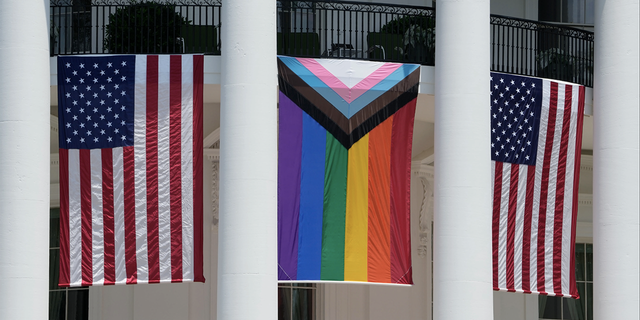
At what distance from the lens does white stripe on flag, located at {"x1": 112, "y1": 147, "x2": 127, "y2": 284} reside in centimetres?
1856

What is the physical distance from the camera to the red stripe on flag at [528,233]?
20.1 m

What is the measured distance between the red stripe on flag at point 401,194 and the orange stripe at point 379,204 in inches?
4.5

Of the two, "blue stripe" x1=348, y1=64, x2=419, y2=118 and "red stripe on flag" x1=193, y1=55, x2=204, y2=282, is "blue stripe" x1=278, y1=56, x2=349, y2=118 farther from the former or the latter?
"red stripe on flag" x1=193, y1=55, x2=204, y2=282

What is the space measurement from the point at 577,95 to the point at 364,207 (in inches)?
228

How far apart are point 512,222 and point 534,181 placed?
3.60 feet

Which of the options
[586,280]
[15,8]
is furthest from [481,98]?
[586,280]

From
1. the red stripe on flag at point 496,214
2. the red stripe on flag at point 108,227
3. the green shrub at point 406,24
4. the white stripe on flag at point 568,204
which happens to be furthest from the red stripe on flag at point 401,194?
the red stripe on flag at point 108,227

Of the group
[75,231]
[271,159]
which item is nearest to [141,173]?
A: [75,231]

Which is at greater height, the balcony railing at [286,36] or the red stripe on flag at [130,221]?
the balcony railing at [286,36]

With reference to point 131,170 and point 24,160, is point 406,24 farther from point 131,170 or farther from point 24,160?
point 24,160

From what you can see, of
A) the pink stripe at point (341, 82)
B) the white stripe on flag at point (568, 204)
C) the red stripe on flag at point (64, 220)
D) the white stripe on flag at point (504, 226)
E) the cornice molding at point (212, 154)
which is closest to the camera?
the red stripe on flag at point (64, 220)

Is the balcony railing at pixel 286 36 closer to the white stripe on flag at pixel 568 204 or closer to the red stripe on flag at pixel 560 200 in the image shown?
the red stripe on flag at pixel 560 200

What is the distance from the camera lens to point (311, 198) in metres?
18.8

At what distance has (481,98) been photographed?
1848 centimetres
